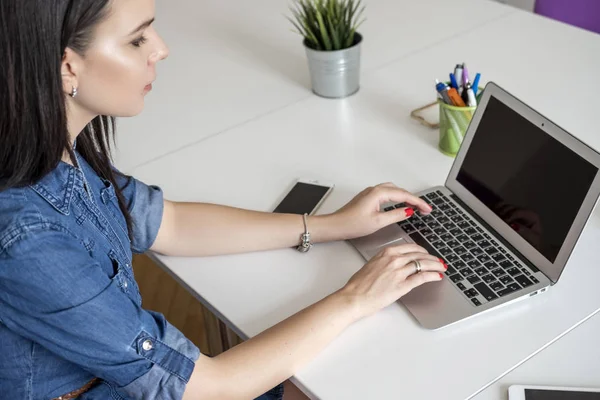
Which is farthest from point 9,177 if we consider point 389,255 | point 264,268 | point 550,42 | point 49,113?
point 550,42

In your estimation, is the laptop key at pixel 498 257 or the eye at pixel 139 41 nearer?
the eye at pixel 139 41

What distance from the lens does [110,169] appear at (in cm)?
116

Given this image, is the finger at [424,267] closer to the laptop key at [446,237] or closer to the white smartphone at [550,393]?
the laptop key at [446,237]

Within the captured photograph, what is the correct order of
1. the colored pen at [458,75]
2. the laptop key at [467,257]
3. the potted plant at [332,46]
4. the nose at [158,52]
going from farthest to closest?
1. the potted plant at [332,46]
2. the colored pen at [458,75]
3. the laptop key at [467,257]
4. the nose at [158,52]

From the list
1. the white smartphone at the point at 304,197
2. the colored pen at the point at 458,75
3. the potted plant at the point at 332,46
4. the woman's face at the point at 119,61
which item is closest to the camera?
the woman's face at the point at 119,61

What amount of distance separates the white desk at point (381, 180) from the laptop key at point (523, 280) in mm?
27

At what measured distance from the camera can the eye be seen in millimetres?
978

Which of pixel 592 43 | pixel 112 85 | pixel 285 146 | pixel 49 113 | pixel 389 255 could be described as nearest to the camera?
pixel 49 113

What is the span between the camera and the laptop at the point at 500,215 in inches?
40.9

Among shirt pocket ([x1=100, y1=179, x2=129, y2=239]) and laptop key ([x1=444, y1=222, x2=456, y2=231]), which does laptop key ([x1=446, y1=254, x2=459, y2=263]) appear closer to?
laptop key ([x1=444, y1=222, x2=456, y2=231])

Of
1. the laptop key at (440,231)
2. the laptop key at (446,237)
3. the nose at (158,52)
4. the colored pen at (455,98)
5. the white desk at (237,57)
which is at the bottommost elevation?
the white desk at (237,57)

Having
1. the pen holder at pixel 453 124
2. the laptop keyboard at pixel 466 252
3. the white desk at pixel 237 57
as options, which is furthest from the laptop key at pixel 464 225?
the white desk at pixel 237 57

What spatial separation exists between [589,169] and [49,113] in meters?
0.73

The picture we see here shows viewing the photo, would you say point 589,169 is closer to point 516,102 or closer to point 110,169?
point 516,102
